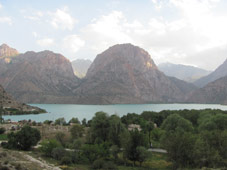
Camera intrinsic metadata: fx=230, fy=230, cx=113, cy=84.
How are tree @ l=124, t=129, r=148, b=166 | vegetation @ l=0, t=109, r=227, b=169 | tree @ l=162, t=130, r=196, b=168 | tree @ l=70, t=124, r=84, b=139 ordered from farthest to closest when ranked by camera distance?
tree @ l=70, t=124, r=84, b=139 → tree @ l=124, t=129, r=148, b=166 → tree @ l=162, t=130, r=196, b=168 → vegetation @ l=0, t=109, r=227, b=169

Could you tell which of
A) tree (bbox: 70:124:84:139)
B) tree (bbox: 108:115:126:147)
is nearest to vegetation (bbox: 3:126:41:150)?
tree (bbox: 70:124:84:139)

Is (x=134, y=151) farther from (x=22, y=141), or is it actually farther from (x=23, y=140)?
(x=22, y=141)

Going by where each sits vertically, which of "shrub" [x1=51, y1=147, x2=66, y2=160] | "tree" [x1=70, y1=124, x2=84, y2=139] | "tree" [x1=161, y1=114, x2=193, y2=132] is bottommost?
"shrub" [x1=51, y1=147, x2=66, y2=160]

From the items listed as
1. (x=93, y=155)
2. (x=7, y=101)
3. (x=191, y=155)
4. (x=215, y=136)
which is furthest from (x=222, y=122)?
(x=7, y=101)

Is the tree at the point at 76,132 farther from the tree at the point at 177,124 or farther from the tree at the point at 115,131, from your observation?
the tree at the point at 177,124

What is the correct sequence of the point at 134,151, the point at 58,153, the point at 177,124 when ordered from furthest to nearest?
the point at 177,124
the point at 134,151
the point at 58,153

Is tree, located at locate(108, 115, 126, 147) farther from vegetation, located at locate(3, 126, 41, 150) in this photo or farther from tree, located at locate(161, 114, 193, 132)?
vegetation, located at locate(3, 126, 41, 150)

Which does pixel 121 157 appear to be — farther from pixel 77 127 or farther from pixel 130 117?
pixel 130 117

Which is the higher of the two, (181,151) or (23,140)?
(181,151)

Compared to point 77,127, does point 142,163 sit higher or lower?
lower

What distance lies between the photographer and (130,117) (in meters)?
103

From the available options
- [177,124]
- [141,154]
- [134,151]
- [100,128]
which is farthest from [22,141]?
[177,124]

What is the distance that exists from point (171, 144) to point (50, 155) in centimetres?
2310

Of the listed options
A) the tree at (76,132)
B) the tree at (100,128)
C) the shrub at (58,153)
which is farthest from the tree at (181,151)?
the tree at (76,132)
